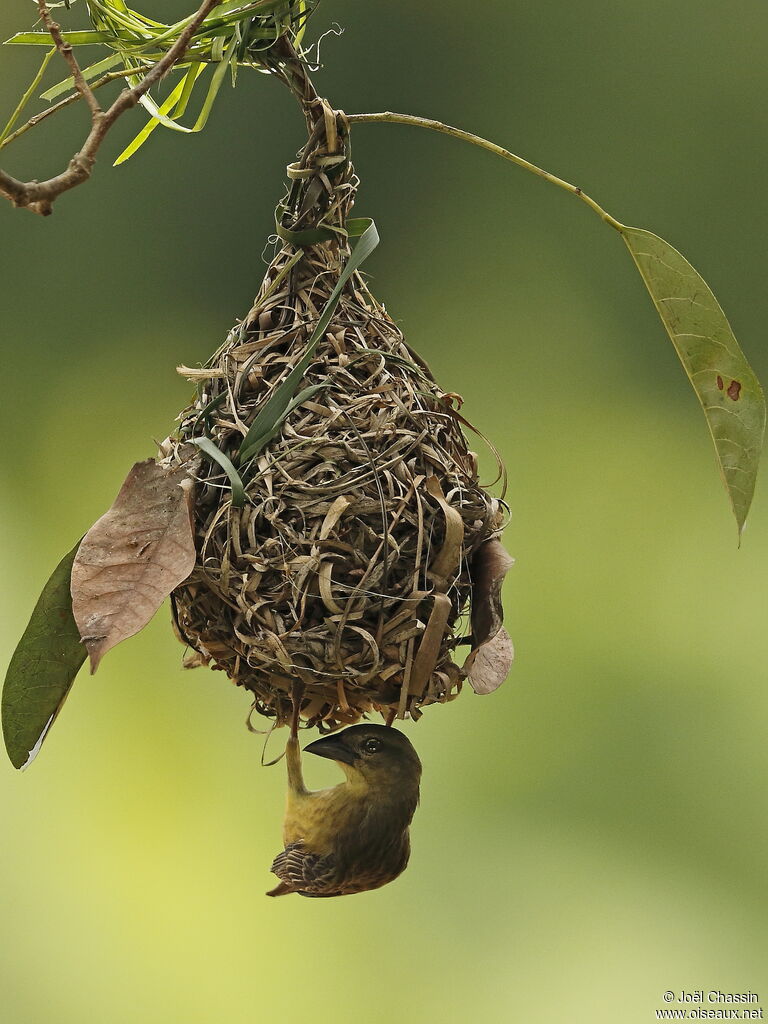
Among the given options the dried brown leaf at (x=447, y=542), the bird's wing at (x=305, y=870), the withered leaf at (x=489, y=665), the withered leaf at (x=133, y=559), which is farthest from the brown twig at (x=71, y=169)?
the bird's wing at (x=305, y=870)

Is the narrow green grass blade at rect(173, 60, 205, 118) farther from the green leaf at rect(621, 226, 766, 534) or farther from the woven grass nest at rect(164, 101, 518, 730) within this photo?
the green leaf at rect(621, 226, 766, 534)

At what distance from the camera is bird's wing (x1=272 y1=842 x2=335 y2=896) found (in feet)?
3.24

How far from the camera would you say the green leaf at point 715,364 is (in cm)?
98

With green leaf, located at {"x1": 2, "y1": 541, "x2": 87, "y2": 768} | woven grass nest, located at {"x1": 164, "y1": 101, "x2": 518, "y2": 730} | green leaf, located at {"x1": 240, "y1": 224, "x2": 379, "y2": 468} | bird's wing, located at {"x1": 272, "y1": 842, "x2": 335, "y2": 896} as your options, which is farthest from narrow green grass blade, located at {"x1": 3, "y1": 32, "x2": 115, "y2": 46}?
bird's wing, located at {"x1": 272, "y1": 842, "x2": 335, "y2": 896}

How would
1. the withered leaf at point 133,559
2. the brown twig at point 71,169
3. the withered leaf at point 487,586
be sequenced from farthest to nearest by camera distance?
the withered leaf at point 487,586 < the withered leaf at point 133,559 < the brown twig at point 71,169

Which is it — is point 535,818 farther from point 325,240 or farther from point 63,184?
point 63,184

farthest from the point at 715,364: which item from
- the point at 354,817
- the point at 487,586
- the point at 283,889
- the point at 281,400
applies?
the point at 283,889

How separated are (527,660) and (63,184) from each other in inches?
59.2

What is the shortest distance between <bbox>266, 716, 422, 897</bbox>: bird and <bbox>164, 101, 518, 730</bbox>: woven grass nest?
3cm

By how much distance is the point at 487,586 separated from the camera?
0.98 metres

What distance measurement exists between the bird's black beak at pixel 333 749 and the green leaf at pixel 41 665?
0.72ft

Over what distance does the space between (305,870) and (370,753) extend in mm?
122

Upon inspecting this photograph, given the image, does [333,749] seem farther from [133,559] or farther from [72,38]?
[72,38]

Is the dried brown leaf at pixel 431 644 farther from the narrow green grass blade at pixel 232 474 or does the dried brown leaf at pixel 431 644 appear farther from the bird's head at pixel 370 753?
the narrow green grass blade at pixel 232 474
